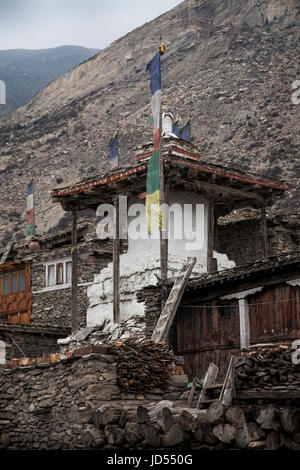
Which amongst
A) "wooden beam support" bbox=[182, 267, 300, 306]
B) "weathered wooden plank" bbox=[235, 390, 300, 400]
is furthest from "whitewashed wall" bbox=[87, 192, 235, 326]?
"weathered wooden plank" bbox=[235, 390, 300, 400]

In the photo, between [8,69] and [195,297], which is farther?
[8,69]

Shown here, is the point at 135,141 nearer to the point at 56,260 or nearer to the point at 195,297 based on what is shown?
the point at 56,260

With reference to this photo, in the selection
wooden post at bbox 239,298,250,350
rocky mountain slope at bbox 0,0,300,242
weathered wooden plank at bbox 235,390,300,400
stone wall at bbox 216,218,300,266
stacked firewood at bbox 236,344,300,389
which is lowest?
weathered wooden plank at bbox 235,390,300,400

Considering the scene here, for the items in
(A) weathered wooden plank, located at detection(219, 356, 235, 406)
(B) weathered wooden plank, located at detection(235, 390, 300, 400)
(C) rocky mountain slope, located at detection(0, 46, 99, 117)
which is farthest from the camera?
(C) rocky mountain slope, located at detection(0, 46, 99, 117)

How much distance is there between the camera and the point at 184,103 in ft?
238

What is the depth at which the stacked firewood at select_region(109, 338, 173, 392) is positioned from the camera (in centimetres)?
1720

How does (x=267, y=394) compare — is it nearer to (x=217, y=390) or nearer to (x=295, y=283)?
(x=217, y=390)

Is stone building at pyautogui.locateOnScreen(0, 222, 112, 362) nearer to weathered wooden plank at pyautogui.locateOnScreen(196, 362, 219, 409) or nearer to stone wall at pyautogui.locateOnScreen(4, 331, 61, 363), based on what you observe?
stone wall at pyautogui.locateOnScreen(4, 331, 61, 363)

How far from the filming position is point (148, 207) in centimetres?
2206

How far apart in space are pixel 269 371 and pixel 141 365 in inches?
159

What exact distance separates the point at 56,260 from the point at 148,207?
1527 cm

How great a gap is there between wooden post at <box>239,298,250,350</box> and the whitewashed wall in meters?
4.90
